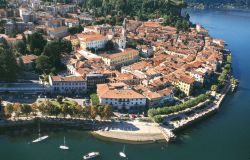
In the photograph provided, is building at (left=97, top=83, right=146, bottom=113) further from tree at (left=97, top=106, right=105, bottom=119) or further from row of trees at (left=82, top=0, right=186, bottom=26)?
row of trees at (left=82, top=0, right=186, bottom=26)

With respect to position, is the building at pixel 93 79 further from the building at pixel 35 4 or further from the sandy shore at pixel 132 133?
the building at pixel 35 4

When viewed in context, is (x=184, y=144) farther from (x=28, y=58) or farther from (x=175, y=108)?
(x=28, y=58)

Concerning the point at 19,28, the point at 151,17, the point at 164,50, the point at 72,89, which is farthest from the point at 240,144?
the point at 151,17

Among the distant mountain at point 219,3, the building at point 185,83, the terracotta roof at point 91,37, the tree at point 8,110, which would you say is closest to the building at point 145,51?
the terracotta roof at point 91,37

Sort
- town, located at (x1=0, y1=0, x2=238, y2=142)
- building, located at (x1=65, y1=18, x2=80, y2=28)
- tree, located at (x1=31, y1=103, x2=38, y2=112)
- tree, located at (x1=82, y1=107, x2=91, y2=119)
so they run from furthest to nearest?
building, located at (x1=65, y1=18, x2=80, y2=28) < town, located at (x1=0, y1=0, x2=238, y2=142) < tree, located at (x1=31, y1=103, x2=38, y2=112) < tree, located at (x1=82, y1=107, x2=91, y2=119)

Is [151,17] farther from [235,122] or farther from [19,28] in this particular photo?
[235,122]

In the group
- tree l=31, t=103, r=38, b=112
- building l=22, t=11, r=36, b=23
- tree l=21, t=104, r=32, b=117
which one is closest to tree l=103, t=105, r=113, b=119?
tree l=31, t=103, r=38, b=112
